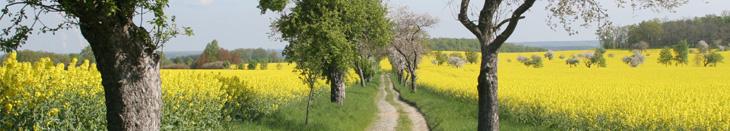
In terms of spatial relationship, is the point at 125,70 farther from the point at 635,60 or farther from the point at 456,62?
the point at 635,60

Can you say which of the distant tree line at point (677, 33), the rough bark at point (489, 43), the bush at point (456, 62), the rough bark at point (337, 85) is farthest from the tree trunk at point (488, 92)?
the distant tree line at point (677, 33)

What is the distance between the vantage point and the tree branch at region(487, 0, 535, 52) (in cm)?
1249

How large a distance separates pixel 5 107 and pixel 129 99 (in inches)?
101

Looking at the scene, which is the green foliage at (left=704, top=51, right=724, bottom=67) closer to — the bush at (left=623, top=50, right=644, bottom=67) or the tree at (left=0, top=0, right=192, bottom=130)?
the bush at (left=623, top=50, right=644, bottom=67)

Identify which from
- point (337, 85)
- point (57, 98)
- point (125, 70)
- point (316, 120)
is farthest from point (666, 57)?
point (125, 70)

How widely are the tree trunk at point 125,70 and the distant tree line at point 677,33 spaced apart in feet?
405

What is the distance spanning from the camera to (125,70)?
21.9 ft

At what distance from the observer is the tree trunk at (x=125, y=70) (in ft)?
21.5

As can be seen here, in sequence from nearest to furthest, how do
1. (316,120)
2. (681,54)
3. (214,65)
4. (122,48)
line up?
(122,48), (316,120), (681,54), (214,65)

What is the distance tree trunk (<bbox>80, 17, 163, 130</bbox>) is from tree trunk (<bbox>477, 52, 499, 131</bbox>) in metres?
7.64

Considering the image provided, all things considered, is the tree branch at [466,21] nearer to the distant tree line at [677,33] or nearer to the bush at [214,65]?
the bush at [214,65]

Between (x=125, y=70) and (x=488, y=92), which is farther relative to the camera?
(x=488, y=92)

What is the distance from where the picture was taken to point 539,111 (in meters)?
19.8

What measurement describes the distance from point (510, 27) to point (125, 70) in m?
8.12
